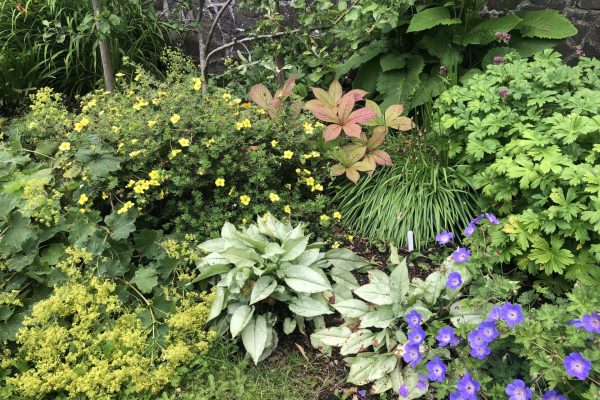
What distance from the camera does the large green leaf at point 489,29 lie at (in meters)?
3.69

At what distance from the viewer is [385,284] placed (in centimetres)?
253

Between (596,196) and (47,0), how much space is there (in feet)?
14.8

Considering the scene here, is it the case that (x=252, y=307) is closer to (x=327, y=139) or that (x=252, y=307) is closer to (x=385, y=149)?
(x=327, y=139)

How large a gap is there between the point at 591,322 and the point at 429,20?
252 cm

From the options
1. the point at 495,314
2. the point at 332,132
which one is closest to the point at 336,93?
the point at 332,132

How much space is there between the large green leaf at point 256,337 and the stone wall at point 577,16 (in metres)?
3.41

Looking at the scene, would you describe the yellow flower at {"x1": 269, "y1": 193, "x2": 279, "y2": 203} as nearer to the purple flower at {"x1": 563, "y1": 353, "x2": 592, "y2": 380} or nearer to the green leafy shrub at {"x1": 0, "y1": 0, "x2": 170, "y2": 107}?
the purple flower at {"x1": 563, "y1": 353, "x2": 592, "y2": 380}

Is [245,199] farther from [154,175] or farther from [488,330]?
[488,330]

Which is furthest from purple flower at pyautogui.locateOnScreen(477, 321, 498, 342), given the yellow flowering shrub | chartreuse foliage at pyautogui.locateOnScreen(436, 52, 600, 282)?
the yellow flowering shrub

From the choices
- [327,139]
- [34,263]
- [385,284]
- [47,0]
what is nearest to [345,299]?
[385,284]

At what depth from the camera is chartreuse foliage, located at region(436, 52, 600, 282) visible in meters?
2.30

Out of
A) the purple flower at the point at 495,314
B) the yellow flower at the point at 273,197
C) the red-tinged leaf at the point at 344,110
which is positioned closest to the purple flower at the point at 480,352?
the purple flower at the point at 495,314

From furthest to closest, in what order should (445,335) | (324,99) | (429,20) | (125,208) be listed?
1. (429,20)
2. (324,99)
3. (125,208)
4. (445,335)

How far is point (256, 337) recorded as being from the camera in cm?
238
